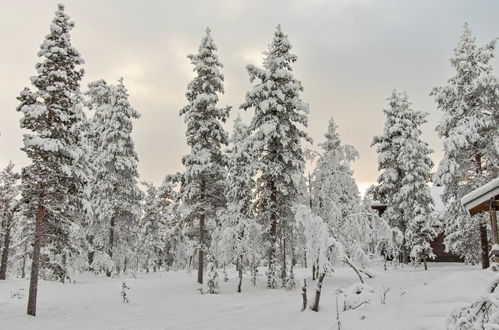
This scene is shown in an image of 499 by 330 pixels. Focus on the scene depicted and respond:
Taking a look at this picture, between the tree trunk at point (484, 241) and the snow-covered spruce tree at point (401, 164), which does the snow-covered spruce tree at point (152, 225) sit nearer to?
the snow-covered spruce tree at point (401, 164)

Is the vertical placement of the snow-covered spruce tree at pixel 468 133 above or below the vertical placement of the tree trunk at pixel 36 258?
above

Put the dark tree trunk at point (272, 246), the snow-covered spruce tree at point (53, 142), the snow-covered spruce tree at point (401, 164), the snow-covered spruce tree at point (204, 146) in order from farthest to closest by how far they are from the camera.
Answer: the snow-covered spruce tree at point (401, 164), the snow-covered spruce tree at point (204, 146), the dark tree trunk at point (272, 246), the snow-covered spruce tree at point (53, 142)

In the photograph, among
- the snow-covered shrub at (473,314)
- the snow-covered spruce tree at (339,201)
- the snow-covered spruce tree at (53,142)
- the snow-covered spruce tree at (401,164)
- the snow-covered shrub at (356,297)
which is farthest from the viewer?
the snow-covered spruce tree at (401,164)

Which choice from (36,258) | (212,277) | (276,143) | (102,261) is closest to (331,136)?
(276,143)

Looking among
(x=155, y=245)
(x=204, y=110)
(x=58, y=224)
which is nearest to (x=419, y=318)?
(x=58, y=224)

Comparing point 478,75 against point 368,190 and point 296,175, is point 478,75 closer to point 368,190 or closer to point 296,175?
point 296,175

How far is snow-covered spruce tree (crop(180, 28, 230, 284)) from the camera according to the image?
25.1 meters

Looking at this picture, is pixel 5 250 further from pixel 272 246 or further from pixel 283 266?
pixel 283 266

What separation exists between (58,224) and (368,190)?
90.5 feet

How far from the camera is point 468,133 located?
841 inches

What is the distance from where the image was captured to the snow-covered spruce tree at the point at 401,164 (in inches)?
1245

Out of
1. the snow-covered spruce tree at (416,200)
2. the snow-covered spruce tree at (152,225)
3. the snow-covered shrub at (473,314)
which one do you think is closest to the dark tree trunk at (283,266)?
the snow-covered spruce tree at (416,200)

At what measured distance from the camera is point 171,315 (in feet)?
51.9

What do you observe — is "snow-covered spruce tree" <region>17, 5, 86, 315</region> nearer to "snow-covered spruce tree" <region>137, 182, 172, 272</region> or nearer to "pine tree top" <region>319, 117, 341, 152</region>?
"pine tree top" <region>319, 117, 341, 152</region>
